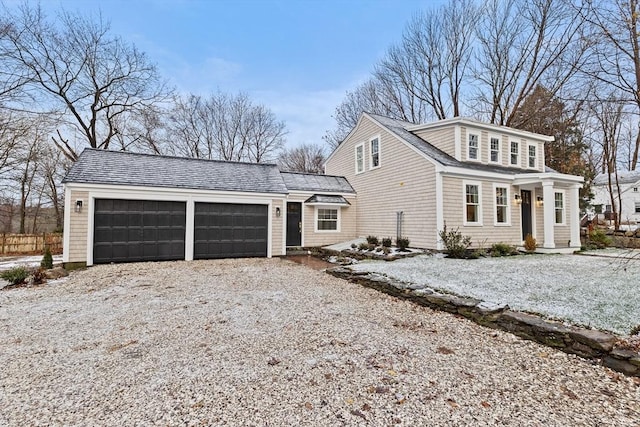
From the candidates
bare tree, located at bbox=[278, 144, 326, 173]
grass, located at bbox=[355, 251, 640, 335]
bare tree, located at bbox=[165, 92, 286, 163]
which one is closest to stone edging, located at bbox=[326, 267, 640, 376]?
grass, located at bbox=[355, 251, 640, 335]

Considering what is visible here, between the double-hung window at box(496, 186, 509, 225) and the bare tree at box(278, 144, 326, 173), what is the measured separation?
729 inches

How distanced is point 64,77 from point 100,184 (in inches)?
473

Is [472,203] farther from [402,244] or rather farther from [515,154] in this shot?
[515,154]

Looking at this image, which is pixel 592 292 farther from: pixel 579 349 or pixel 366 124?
pixel 366 124

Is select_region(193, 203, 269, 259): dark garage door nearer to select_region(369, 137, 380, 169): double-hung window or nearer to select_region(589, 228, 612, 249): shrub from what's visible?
select_region(369, 137, 380, 169): double-hung window

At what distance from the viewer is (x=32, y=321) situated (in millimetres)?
4453

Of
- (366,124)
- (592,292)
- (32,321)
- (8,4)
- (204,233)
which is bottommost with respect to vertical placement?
(32,321)

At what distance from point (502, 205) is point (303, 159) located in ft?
67.0

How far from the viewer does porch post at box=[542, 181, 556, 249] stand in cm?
1105

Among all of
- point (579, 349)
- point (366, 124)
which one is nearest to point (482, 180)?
point (366, 124)

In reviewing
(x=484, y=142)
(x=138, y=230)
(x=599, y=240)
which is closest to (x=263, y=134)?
(x=138, y=230)

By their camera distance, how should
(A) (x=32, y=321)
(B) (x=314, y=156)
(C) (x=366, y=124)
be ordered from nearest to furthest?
(A) (x=32, y=321), (C) (x=366, y=124), (B) (x=314, y=156)

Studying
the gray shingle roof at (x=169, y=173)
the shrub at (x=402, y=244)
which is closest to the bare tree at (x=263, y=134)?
the gray shingle roof at (x=169, y=173)

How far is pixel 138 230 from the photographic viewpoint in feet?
32.2
